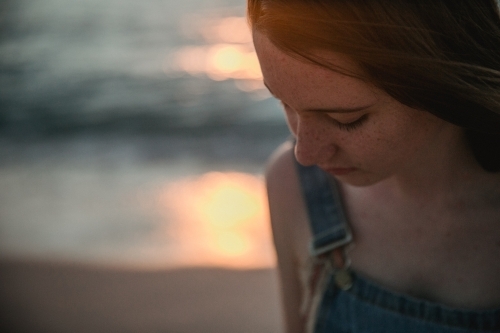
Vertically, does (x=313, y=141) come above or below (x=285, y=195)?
above

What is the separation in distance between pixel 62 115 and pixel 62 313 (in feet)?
15.3

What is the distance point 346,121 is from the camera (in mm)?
1331

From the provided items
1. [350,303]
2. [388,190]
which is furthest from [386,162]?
[350,303]

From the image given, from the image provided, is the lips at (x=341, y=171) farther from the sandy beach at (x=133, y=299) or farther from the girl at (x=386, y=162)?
the sandy beach at (x=133, y=299)

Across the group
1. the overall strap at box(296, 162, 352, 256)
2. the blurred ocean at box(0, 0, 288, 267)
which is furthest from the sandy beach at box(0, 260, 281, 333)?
the overall strap at box(296, 162, 352, 256)

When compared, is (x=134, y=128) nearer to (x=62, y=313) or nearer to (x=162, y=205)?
(x=162, y=205)

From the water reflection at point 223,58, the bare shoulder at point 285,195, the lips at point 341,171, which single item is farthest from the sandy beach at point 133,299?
the water reflection at point 223,58

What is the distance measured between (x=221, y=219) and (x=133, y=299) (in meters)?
1.16

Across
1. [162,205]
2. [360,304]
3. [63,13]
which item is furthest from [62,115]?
[360,304]

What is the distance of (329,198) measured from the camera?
1.72 m

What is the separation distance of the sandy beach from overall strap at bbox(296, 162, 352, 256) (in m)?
1.88

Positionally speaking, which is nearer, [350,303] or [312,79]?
[312,79]

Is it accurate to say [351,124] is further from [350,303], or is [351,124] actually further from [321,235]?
[350,303]

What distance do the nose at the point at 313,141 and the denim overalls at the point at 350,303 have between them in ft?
0.91
